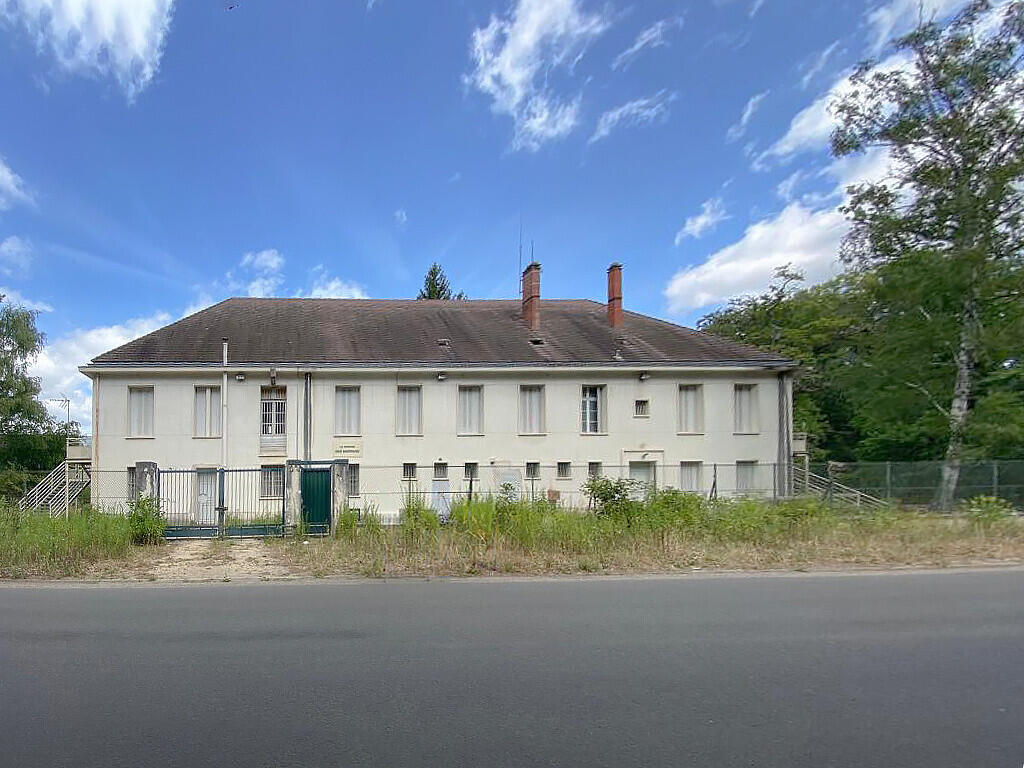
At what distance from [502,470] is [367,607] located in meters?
15.0

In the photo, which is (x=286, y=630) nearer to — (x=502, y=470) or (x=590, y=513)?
(x=590, y=513)

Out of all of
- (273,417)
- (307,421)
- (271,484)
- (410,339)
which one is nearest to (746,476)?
(410,339)

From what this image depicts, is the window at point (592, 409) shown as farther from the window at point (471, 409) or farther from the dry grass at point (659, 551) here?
the dry grass at point (659, 551)

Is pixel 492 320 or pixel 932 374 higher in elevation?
pixel 492 320

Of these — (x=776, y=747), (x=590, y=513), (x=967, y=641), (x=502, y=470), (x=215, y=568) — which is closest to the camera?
(x=776, y=747)

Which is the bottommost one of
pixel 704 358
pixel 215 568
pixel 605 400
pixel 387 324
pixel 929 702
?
pixel 215 568

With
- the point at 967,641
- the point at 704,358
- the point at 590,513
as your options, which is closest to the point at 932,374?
the point at 704,358

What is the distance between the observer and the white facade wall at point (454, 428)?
2212 centimetres

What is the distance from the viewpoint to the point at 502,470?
880 inches

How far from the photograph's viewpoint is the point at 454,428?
2314cm

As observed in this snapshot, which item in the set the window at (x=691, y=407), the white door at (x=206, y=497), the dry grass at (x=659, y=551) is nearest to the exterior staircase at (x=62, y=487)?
the white door at (x=206, y=497)

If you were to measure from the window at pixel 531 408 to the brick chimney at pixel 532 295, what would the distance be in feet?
11.7

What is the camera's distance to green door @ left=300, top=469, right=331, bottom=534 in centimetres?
1452

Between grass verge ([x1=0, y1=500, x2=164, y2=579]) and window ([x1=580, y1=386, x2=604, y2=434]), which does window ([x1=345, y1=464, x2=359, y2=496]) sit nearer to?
window ([x1=580, y1=386, x2=604, y2=434])
